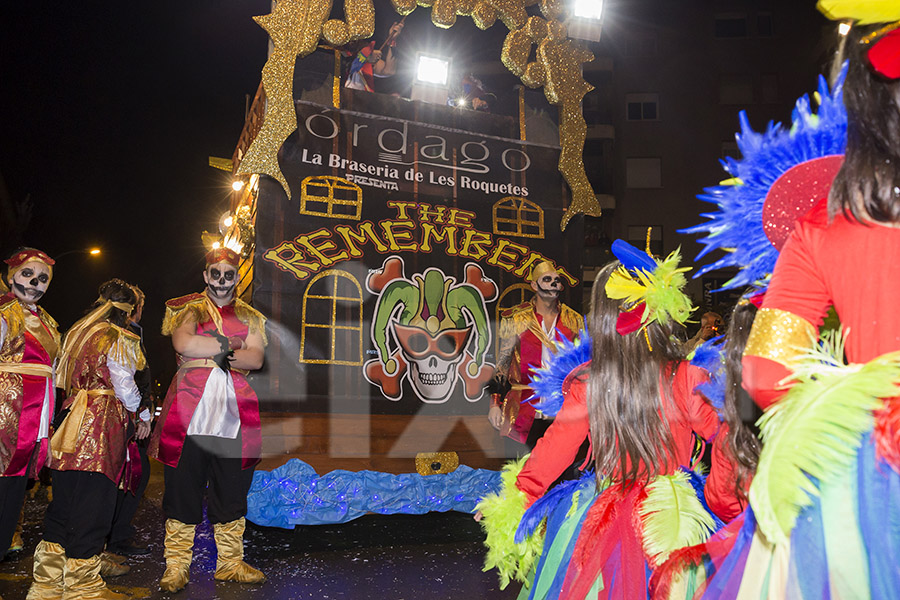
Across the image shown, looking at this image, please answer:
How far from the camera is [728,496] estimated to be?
2244mm

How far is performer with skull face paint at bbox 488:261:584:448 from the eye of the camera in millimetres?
5961

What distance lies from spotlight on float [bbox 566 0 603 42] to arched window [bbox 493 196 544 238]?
2.11 metres

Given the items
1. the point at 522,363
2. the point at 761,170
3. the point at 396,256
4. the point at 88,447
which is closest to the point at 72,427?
the point at 88,447

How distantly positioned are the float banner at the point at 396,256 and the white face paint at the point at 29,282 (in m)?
2.19

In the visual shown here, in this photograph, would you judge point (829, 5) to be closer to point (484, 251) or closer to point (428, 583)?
point (428, 583)

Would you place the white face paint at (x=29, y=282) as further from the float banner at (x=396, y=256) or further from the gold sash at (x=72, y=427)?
the float banner at (x=396, y=256)

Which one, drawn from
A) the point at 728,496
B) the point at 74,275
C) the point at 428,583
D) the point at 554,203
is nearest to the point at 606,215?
the point at 554,203

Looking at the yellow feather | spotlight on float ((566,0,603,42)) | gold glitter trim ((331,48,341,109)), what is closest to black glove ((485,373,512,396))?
gold glitter trim ((331,48,341,109))

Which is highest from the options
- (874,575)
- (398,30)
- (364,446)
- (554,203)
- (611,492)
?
(398,30)

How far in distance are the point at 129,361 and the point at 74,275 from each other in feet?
79.3

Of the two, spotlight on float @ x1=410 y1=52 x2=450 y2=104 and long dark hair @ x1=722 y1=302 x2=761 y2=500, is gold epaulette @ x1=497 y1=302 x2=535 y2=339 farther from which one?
long dark hair @ x1=722 y1=302 x2=761 y2=500

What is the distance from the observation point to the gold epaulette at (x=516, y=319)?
6285mm

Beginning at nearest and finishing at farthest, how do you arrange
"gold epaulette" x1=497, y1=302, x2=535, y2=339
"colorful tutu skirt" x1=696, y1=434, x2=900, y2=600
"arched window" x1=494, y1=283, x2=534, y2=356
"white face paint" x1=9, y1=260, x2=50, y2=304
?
"colorful tutu skirt" x1=696, y1=434, x2=900, y2=600 → "white face paint" x1=9, y1=260, x2=50, y2=304 → "gold epaulette" x1=497, y1=302, x2=535, y2=339 → "arched window" x1=494, y1=283, x2=534, y2=356

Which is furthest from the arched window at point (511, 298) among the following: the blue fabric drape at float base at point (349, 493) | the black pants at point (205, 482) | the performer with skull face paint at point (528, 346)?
the black pants at point (205, 482)
